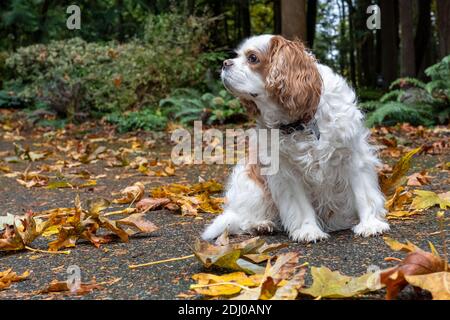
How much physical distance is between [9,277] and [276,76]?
1.78 m

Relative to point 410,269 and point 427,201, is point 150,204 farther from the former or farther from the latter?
point 410,269

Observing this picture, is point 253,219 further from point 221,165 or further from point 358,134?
point 221,165

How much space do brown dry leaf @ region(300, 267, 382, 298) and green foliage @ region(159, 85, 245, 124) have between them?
9.35 m

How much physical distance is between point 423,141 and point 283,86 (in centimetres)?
566

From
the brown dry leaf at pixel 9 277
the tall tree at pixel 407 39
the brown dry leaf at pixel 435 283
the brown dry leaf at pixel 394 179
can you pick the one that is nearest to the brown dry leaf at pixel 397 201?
the brown dry leaf at pixel 394 179

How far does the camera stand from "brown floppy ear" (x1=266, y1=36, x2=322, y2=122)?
11.3 ft

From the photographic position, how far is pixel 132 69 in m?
13.2

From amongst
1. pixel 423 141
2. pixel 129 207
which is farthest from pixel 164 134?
pixel 129 207

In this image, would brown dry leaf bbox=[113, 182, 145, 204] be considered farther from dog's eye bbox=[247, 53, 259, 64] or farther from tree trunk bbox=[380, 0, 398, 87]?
tree trunk bbox=[380, 0, 398, 87]

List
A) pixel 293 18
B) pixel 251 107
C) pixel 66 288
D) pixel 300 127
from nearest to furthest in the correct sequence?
pixel 66 288 → pixel 300 127 → pixel 251 107 → pixel 293 18

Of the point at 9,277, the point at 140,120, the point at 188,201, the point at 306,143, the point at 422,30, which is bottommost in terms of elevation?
the point at 9,277

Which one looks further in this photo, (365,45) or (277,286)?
(365,45)

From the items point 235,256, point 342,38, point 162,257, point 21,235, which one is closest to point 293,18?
point 21,235

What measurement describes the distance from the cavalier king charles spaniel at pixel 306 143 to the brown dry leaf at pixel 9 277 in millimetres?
1152
